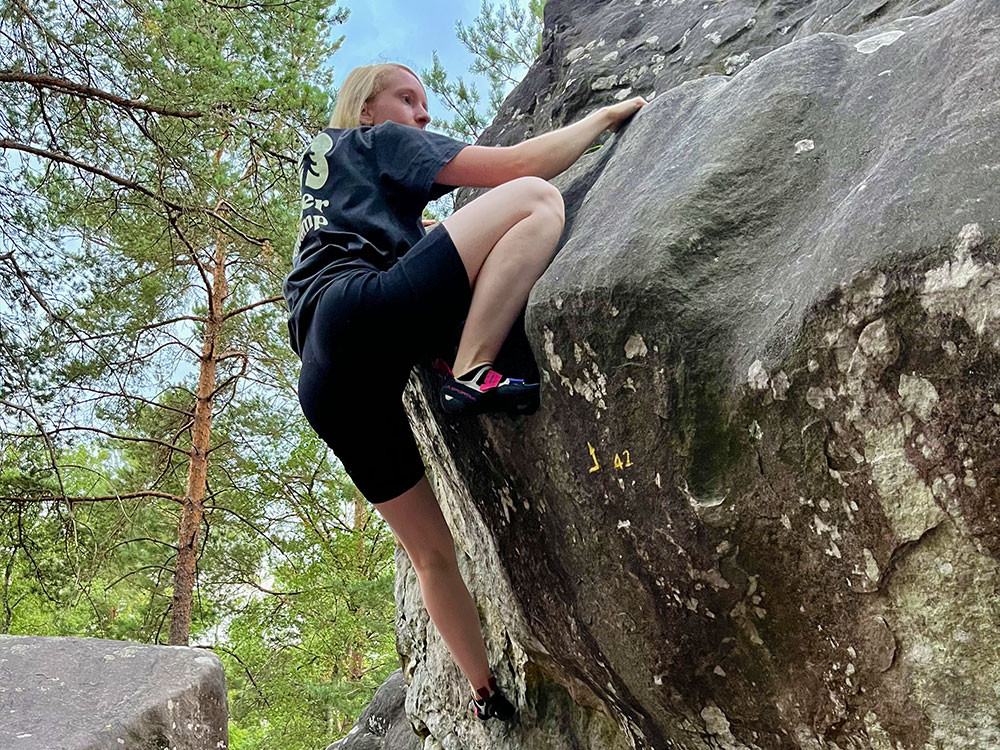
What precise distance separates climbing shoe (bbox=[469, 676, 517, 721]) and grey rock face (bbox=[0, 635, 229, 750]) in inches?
108

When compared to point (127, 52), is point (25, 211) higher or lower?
lower

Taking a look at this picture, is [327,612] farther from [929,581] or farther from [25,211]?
[929,581]

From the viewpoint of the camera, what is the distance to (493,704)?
3395mm

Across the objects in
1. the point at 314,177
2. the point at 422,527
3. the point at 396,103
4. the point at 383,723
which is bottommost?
the point at 383,723

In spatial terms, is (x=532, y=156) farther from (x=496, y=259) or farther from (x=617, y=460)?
(x=617, y=460)

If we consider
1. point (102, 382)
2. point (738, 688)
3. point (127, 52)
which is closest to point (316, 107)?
point (127, 52)

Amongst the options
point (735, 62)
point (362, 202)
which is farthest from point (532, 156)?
point (735, 62)

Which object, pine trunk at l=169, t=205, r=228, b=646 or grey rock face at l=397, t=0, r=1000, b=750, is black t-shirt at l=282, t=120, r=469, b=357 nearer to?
grey rock face at l=397, t=0, r=1000, b=750

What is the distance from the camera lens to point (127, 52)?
6.98 metres

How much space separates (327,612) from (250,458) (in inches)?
88.8

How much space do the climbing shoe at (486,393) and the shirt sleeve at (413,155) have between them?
1.98ft

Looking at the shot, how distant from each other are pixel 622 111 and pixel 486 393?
45.9 inches

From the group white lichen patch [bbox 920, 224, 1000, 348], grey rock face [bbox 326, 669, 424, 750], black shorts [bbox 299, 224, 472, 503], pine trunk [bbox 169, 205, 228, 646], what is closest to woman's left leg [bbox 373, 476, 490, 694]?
black shorts [bbox 299, 224, 472, 503]

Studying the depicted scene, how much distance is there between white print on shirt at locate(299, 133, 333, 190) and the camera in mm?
2754
